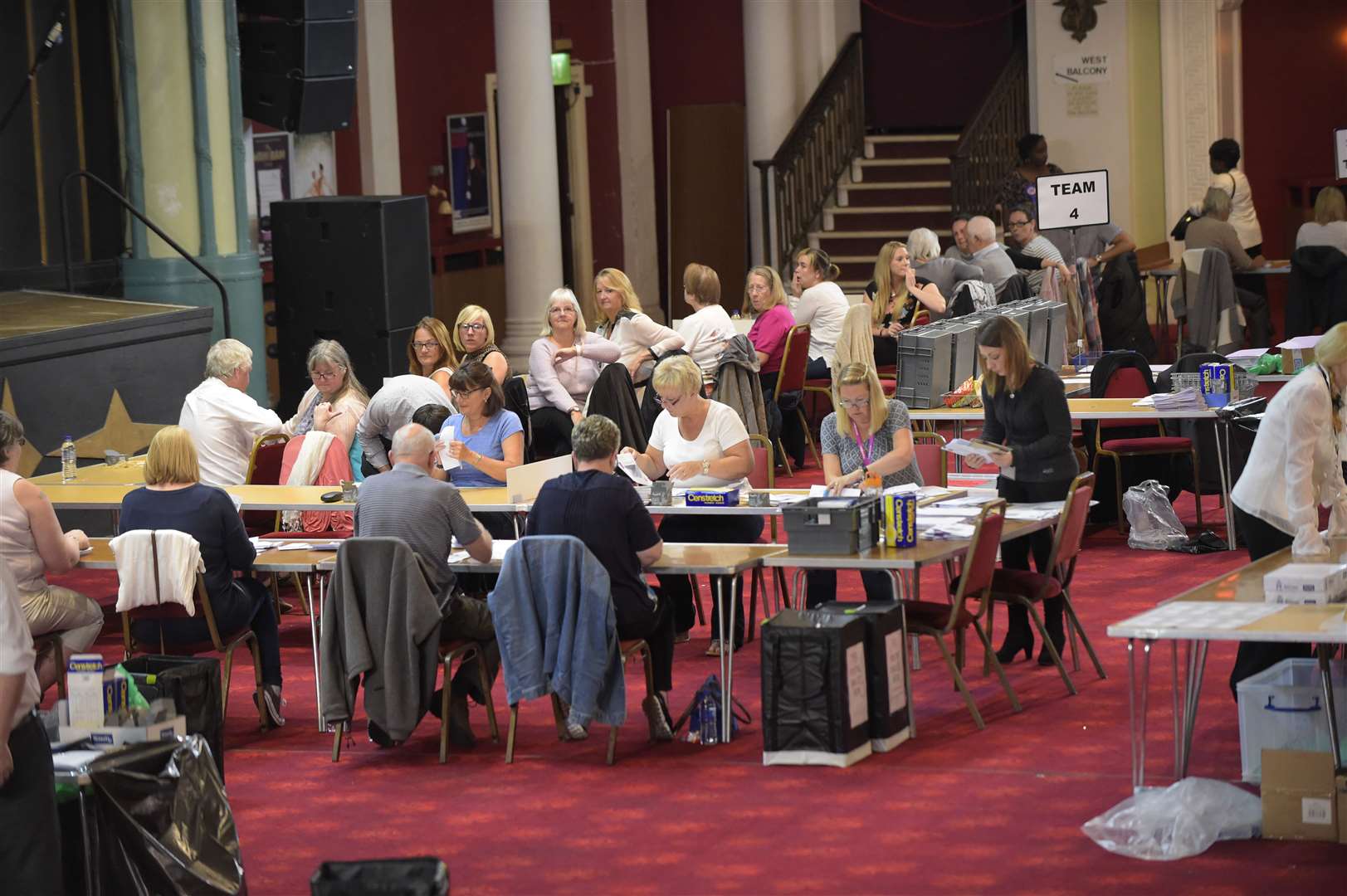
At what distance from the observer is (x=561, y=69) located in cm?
1786

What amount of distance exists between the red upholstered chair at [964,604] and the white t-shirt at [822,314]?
521cm

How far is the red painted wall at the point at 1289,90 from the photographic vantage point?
18.1 meters

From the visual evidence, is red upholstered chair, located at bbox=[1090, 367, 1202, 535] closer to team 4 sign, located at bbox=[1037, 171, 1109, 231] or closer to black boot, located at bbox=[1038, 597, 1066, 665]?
black boot, located at bbox=[1038, 597, 1066, 665]

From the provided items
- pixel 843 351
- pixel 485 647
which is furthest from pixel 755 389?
pixel 485 647

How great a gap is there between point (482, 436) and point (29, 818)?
3.77 meters

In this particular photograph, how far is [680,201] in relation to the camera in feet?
60.3

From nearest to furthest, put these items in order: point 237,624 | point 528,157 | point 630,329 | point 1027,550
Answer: point 237,624, point 1027,550, point 630,329, point 528,157

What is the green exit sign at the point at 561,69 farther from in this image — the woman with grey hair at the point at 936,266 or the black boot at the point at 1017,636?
the black boot at the point at 1017,636

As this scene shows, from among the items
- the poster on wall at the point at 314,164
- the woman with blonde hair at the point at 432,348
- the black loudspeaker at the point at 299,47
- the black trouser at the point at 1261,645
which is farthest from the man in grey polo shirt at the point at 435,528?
the poster on wall at the point at 314,164

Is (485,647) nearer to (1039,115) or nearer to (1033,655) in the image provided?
(1033,655)

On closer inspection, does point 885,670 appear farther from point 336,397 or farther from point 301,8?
point 301,8

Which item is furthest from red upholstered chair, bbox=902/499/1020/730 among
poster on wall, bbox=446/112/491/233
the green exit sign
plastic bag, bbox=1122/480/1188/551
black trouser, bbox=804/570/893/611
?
the green exit sign

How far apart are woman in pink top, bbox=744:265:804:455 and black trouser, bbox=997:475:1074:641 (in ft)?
12.1

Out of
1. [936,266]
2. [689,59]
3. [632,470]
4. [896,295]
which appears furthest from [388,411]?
[689,59]
